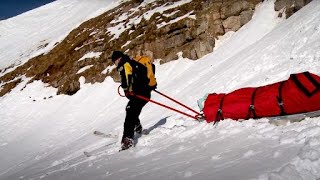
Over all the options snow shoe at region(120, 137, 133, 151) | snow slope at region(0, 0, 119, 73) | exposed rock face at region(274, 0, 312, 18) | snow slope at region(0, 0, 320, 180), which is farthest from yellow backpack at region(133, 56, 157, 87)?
snow slope at region(0, 0, 119, 73)

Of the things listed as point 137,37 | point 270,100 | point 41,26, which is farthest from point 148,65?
point 41,26

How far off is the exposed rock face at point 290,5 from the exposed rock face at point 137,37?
5.86 ft

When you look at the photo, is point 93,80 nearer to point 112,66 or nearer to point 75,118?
point 112,66

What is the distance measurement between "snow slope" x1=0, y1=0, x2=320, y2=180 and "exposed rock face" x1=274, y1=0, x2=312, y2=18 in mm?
483

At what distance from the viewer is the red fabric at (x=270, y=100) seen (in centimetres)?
599

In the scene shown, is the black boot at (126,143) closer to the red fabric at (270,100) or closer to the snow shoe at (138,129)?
the snow shoe at (138,129)

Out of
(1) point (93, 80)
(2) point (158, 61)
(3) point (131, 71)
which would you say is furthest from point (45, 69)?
(3) point (131, 71)

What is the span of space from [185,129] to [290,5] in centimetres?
1056

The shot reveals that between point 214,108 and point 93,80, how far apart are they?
16.2 m

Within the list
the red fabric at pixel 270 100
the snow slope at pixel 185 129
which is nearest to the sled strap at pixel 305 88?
the red fabric at pixel 270 100

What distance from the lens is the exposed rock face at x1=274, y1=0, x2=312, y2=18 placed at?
1555 cm

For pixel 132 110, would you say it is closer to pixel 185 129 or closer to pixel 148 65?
pixel 148 65

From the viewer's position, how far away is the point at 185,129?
803 centimetres

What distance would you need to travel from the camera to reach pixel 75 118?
19.2 metres
